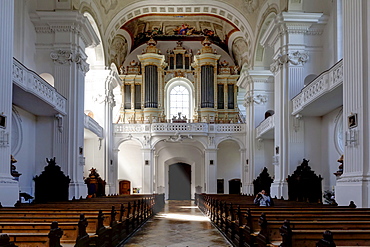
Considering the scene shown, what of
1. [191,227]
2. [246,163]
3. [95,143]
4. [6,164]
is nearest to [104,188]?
[95,143]

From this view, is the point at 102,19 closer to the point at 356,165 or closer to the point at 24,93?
the point at 24,93

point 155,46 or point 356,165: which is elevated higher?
point 155,46

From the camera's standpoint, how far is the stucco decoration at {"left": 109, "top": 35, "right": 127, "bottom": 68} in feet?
92.3

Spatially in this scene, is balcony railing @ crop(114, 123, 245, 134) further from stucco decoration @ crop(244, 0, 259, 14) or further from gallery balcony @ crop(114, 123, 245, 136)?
stucco decoration @ crop(244, 0, 259, 14)

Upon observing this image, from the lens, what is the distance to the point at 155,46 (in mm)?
31172

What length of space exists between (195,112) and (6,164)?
2141cm

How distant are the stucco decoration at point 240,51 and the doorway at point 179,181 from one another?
8.49 meters

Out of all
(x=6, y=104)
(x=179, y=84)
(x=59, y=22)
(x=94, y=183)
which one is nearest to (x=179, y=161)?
(x=179, y=84)

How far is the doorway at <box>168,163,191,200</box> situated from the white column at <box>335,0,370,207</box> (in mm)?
23246

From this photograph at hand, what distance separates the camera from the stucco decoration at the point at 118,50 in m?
28.1

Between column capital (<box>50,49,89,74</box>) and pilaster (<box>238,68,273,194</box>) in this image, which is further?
pilaster (<box>238,68,273,194</box>)

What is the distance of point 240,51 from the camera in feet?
98.5

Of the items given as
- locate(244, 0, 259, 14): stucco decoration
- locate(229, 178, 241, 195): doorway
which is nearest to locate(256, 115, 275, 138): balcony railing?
locate(244, 0, 259, 14): stucco decoration

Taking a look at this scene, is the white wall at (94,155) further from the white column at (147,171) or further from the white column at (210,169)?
the white column at (210,169)
